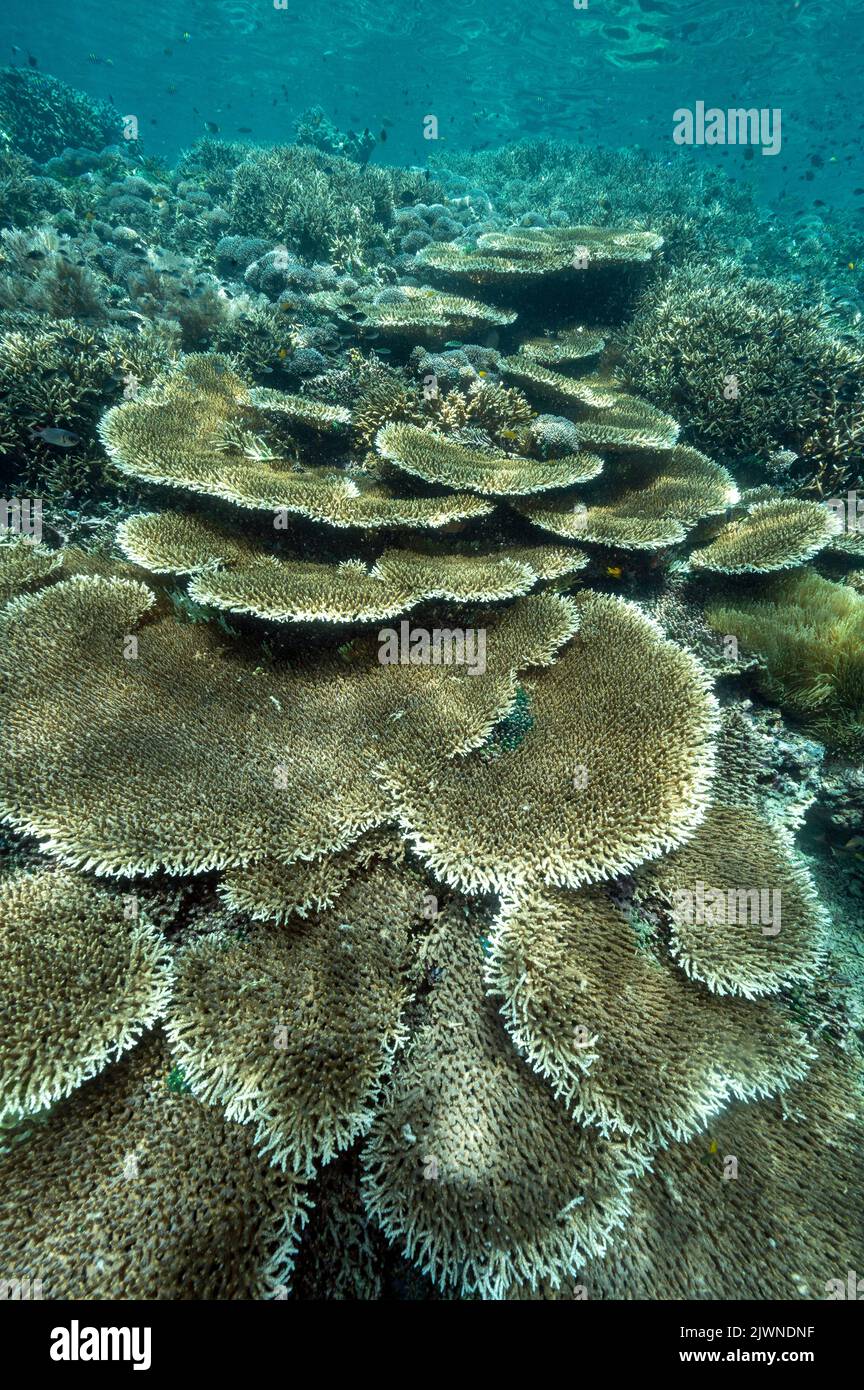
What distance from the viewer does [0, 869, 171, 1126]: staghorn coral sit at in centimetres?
241

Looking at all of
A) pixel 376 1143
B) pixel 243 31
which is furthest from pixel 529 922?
pixel 243 31

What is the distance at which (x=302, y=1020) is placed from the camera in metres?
2.67

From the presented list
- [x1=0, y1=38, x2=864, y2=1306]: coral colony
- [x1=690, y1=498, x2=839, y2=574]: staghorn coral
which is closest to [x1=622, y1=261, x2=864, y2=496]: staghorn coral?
[x1=0, y1=38, x2=864, y2=1306]: coral colony

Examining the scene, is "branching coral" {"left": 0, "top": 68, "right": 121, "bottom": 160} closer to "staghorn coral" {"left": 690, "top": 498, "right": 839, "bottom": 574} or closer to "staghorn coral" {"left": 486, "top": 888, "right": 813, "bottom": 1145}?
"staghorn coral" {"left": 690, "top": 498, "right": 839, "bottom": 574}

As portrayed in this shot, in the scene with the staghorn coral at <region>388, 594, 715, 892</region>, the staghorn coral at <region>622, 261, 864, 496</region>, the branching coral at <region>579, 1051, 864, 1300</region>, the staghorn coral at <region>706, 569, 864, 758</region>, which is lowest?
the branching coral at <region>579, 1051, 864, 1300</region>

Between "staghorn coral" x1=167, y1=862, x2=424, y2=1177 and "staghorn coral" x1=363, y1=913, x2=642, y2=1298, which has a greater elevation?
"staghorn coral" x1=167, y1=862, x2=424, y2=1177

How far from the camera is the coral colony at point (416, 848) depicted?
248cm

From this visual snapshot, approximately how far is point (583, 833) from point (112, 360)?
6610 mm

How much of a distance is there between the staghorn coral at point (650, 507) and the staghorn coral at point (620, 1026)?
2.90 metres

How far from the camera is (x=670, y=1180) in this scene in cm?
274

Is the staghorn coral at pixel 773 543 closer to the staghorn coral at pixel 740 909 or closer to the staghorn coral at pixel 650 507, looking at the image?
the staghorn coral at pixel 650 507

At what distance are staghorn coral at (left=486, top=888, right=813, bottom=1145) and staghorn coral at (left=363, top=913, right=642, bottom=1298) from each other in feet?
0.53

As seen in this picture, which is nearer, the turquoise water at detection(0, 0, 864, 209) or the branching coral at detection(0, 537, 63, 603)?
the branching coral at detection(0, 537, 63, 603)

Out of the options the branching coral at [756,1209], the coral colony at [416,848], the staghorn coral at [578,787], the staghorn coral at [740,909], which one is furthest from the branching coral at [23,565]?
the branching coral at [756,1209]
